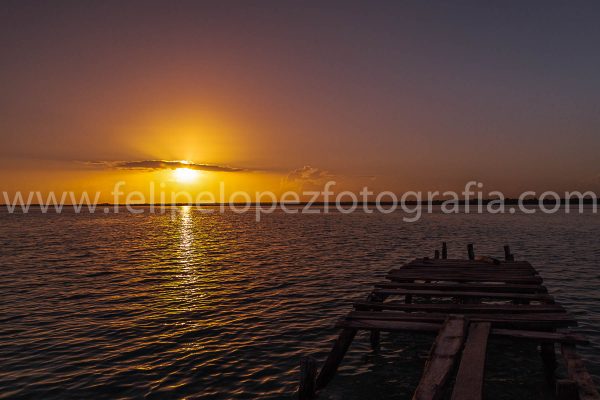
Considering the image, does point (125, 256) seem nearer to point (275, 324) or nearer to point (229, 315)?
point (229, 315)

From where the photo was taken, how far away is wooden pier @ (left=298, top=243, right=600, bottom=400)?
6.12 m

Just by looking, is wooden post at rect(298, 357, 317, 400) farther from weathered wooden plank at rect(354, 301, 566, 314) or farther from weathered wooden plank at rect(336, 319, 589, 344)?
weathered wooden plank at rect(354, 301, 566, 314)

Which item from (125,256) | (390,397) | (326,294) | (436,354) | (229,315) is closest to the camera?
(436,354)

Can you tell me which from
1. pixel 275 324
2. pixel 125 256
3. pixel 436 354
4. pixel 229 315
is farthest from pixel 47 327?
pixel 125 256

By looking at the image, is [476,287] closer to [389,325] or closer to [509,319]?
[509,319]

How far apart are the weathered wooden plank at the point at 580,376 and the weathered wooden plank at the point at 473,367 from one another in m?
1.27

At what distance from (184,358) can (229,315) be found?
4228 millimetres

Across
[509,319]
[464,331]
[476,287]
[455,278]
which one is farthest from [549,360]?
[455,278]

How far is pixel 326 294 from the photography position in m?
18.0

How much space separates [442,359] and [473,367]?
1.63 ft

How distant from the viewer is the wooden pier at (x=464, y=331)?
6.12 m

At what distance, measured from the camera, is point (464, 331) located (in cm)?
824

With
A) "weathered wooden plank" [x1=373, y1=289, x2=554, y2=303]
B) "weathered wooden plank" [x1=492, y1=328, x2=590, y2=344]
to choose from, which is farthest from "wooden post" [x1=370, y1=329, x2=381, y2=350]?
"weathered wooden plank" [x1=492, y1=328, x2=590, y2=344]

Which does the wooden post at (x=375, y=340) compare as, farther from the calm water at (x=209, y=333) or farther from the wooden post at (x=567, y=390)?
the wooden post at (x=567, y=390)
